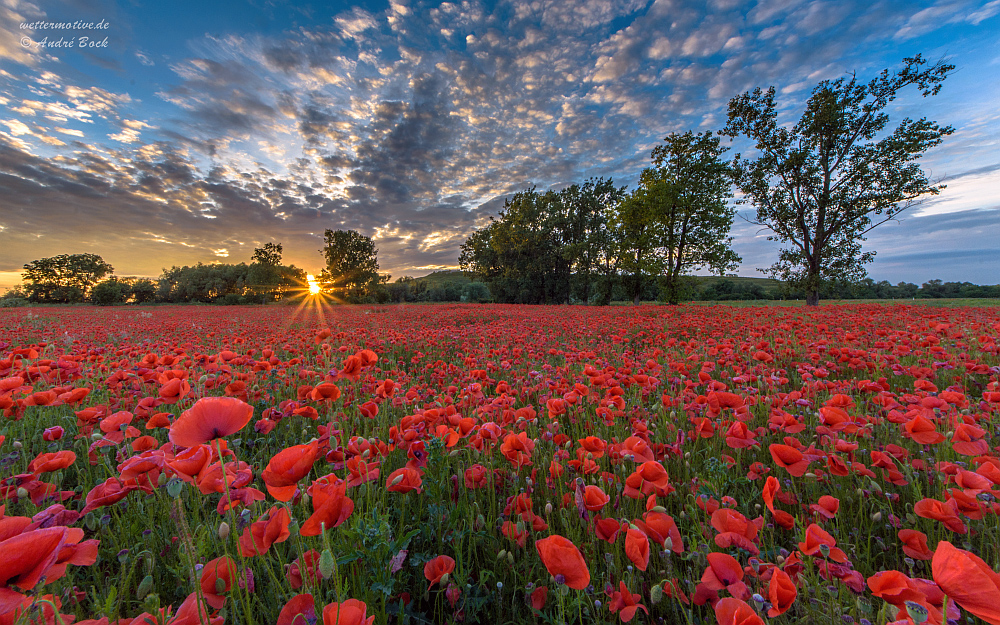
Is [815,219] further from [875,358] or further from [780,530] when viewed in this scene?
[780,530]

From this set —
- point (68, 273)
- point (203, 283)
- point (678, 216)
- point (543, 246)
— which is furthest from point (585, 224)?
point (68, 273)

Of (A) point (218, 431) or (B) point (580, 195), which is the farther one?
(B) point (580, 195)

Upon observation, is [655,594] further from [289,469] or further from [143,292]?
[143,292]

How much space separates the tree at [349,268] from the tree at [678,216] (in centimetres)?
4461

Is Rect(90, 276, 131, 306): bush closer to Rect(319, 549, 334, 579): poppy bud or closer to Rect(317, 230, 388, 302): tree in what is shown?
Rect(317, 230, 388, 302): tree

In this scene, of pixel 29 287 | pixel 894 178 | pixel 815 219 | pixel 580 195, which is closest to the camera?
pixel 894 178

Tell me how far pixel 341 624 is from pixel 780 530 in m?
2.17

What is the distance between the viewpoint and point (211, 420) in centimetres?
111

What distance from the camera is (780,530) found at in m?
1.91

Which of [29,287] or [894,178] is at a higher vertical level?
[894,178]

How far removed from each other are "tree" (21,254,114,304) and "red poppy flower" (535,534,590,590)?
79909 mm

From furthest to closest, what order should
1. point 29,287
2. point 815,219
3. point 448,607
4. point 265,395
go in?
1. point 29,287
2. point 815,219
3. point 265,395
4. point 448,607

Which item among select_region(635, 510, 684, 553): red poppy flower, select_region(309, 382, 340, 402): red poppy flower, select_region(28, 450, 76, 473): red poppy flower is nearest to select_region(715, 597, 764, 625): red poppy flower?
select_region(635, 510, 684, 553): red poppy flower

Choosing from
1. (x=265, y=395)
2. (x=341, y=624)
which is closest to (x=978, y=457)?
(x=341, y=624)
